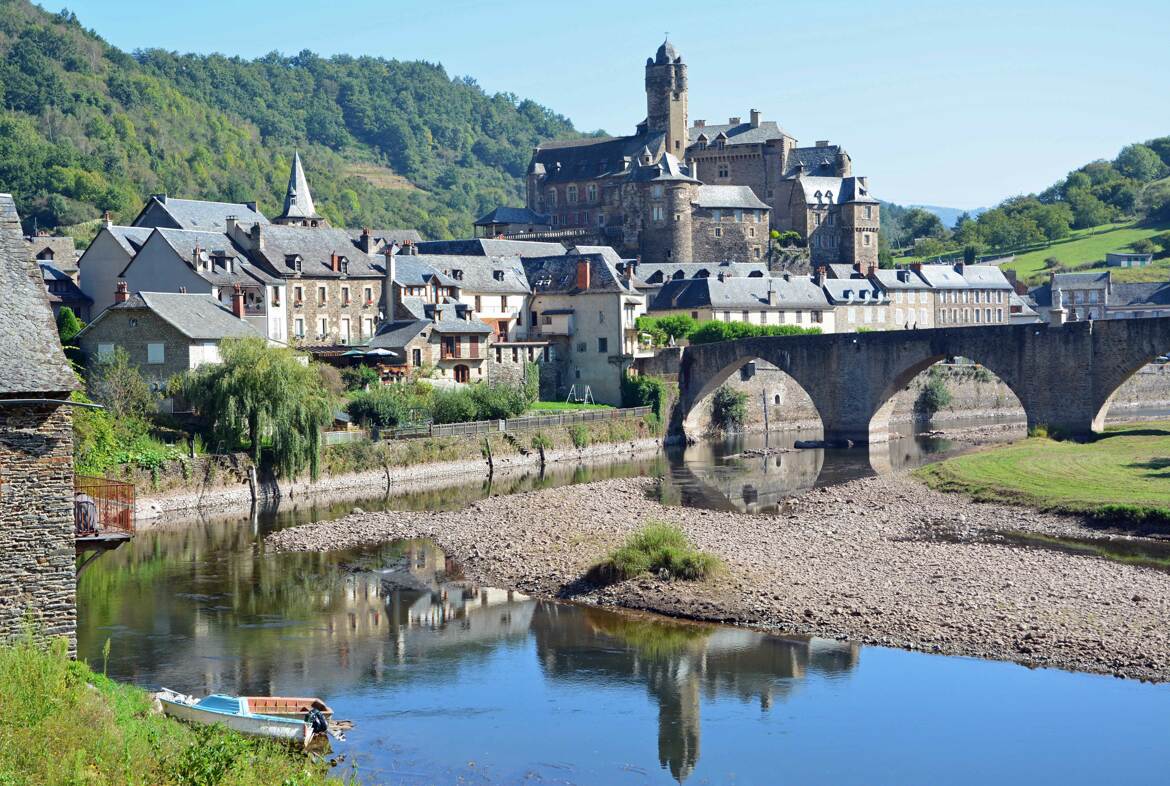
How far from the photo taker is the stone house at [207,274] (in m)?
58.5

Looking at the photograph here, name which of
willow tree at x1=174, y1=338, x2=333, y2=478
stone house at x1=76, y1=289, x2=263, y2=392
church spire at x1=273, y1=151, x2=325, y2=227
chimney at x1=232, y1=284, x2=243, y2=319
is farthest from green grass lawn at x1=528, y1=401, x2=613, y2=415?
church spire at x1=273, y1=151, x2=325, y2=227

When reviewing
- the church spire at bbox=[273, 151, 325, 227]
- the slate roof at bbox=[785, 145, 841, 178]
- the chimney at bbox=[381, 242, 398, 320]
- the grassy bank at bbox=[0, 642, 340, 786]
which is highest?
the slate roof at bbox=[785, 145, 841, 178]

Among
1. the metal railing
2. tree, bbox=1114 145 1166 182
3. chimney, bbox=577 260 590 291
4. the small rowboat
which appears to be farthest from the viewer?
tree, bbox=1114 145 1166 182

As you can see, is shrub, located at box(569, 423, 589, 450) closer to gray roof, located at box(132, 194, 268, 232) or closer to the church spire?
gray roof, located at box(132, 194, 268, 232)

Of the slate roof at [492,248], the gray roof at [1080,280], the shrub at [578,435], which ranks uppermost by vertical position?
the slate roof at [492,248]

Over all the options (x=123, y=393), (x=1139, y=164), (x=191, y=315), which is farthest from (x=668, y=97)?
(x=1139, y=164)

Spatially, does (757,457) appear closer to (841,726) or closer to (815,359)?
(815,359)

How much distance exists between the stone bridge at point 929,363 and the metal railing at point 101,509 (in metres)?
45.5

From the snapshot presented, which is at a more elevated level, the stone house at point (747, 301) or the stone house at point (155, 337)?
the stone house at point (747, 301)

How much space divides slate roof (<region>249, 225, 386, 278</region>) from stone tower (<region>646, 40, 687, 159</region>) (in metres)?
41.9

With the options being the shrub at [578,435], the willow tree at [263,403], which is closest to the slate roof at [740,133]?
the shrub at [578,435]

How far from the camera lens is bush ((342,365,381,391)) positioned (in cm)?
5850

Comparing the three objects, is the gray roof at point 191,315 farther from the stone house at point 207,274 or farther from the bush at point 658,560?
the bush at point 658,560

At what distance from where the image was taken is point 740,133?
10756 cm
